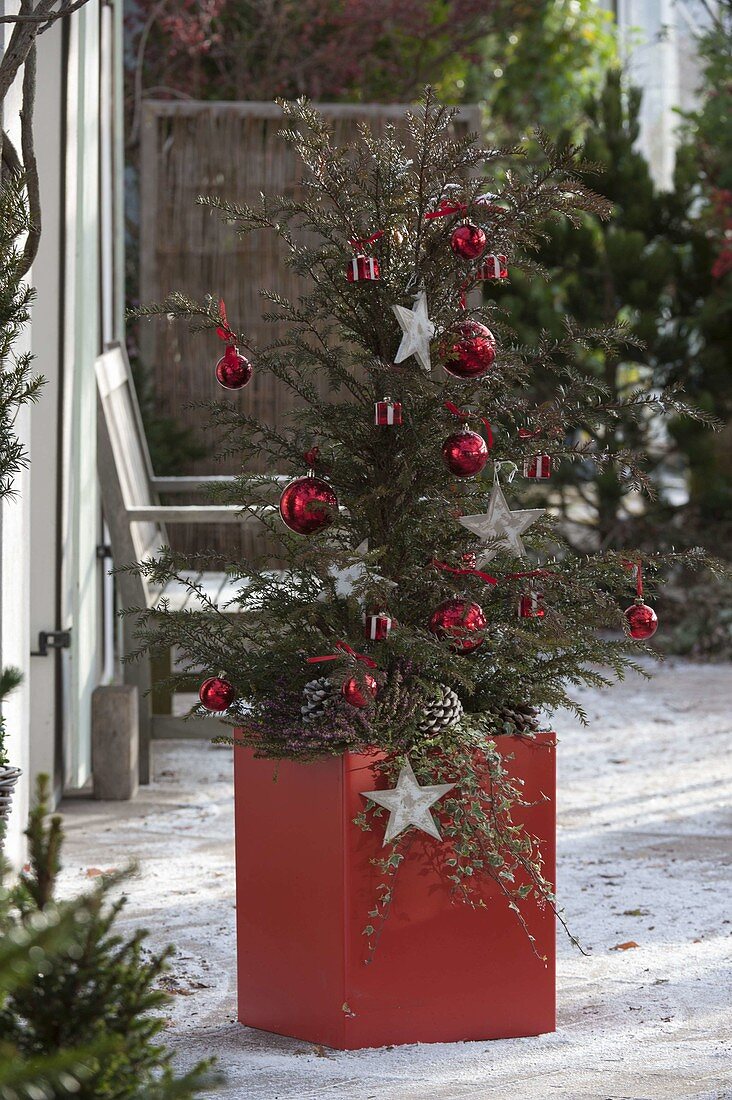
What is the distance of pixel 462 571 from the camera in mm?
2742

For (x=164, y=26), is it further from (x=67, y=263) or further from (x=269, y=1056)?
(x=269, y=1056)

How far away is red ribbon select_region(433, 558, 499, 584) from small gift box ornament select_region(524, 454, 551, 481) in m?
0.22

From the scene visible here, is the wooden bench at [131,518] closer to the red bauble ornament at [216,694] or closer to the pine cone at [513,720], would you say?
the red bauble ornament at [216,694]

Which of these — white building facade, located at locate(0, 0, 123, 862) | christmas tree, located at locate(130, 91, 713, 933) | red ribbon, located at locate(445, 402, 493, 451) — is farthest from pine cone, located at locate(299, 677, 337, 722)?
white building facade, located at locate(0, 0, 123, 862)

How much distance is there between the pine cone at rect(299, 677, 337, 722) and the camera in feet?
8.68

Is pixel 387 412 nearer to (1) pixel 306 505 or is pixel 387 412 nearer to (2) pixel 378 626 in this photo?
(1) pixel 306 505

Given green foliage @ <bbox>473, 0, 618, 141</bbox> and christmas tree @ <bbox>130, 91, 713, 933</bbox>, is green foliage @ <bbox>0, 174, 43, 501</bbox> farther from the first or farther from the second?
green foliage @ <bbox>473, 0, 618, 141</bbox>

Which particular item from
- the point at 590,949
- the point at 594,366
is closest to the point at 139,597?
the point at 590,949

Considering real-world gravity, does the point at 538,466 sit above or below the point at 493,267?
below

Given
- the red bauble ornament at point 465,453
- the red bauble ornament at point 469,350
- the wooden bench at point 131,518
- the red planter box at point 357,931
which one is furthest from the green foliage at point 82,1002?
the wooden bench at point 131,518

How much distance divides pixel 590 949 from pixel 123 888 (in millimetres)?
1308

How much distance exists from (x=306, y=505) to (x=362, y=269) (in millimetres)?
455

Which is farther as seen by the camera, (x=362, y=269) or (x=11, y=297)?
(x=362, y=269)

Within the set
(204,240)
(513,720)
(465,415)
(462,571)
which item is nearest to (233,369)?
(465,415)
